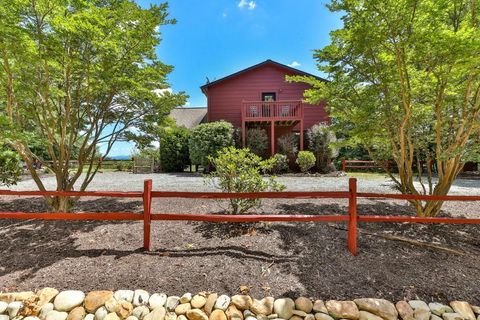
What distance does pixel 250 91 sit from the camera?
15.8 metres

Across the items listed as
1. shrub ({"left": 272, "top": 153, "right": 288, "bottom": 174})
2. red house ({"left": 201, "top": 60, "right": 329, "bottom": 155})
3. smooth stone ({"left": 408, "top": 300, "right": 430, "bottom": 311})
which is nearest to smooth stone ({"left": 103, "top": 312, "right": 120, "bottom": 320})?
smooth stone ({"left": 408, "top": 300, "right": 430, "bottom": 311})

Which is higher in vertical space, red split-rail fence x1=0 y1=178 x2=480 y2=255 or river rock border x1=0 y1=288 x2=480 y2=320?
red split-rail fence x1=0 y1=178 x2=480 y2=255

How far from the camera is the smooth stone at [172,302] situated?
253cm

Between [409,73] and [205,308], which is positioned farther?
[409,73]

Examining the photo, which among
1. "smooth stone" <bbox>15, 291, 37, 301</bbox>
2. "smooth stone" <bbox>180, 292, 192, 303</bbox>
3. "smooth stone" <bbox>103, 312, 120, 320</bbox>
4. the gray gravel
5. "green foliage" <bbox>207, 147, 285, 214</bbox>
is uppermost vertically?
"green foliage" <bbox>207, 147, 285, 214</bbox>

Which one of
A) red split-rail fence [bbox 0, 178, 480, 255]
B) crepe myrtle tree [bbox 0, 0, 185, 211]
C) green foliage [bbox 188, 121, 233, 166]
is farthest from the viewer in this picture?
green foliage [bbox 188, 121, 233, 166]

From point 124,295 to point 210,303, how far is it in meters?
0.95

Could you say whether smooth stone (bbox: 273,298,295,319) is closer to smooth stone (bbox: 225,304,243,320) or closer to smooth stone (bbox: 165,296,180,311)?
smooth stone (bbox: 225,304,243,320)

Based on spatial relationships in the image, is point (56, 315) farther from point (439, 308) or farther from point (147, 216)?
point (439, 308)

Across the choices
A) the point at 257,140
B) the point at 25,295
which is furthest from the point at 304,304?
the point at 257,140

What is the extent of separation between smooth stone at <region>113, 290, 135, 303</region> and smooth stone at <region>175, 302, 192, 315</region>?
53 centimetres

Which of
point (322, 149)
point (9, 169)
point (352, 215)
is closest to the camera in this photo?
point (352, 215)

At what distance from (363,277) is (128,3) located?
5264mm

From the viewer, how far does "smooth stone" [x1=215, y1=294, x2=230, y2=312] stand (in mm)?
2518
